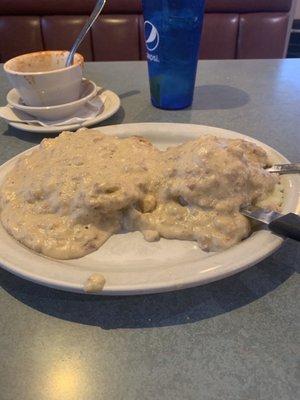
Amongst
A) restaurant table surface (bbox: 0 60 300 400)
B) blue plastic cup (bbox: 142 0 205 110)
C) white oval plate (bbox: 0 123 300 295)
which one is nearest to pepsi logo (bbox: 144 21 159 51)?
blue plastic cup (bbox: 142 0 205 110)

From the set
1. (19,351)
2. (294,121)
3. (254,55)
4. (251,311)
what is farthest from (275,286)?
(254,55)

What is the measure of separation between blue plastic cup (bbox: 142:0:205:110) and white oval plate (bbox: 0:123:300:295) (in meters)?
0.55

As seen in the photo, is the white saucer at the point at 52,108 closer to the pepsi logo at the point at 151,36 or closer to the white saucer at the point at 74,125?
the white saucer at the point at 74,125

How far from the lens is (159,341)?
0.51 m

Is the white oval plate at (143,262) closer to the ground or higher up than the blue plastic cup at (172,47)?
closer to the ground

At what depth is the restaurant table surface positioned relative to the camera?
46cm

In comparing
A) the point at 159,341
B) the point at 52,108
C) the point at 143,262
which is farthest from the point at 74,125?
the point at 159,341

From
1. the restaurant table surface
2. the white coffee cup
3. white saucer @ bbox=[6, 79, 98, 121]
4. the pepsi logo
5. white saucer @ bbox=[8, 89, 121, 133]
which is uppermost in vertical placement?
the pepsi logo

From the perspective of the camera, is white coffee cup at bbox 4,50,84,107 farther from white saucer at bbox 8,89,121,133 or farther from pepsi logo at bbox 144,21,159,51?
pepsi logo at bbox 144,21,159,51

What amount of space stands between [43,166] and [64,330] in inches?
13.3

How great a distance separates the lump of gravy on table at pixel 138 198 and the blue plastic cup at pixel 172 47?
469mm

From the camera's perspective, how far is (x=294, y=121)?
43.4 inches

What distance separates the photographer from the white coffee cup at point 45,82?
1017mm

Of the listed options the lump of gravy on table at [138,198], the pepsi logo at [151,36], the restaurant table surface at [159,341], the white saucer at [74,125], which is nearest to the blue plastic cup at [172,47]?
the pepsi logo at [151,36]
